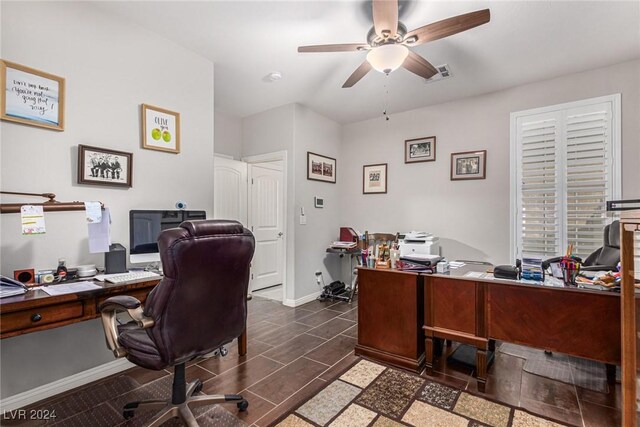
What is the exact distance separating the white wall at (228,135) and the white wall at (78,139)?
153 centimetres

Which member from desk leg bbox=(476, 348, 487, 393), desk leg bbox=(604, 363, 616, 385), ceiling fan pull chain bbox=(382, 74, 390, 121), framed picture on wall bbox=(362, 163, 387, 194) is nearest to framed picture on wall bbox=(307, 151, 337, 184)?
framed picture on wall bbox=(362, 163, 387, 194)

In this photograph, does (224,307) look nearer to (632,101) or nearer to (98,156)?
(98,156)

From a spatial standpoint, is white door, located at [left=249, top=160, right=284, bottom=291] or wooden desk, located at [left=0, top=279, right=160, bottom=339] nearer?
wooden desk, located at [left=0, top=279, right=160, bottom=339]

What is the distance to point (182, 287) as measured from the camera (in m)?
1.45

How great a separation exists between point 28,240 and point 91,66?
1.33m

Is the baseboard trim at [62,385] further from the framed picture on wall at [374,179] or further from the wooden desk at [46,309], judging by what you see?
the framed picture on wall at [374,179]

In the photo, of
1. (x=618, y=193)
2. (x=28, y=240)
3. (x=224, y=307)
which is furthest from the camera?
(x=618, y=193)

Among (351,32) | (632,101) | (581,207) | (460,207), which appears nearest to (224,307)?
(351,32)

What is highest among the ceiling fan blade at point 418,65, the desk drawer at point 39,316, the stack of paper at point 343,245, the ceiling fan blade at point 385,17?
the ceiling fan blade at point 385,17

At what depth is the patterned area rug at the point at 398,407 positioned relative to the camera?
1746 millimetres

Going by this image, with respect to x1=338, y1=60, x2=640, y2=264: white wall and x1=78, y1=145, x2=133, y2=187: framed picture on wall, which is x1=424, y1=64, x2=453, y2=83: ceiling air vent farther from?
x1=78, y1=145, x2=133, y2=187: framed picture on wall

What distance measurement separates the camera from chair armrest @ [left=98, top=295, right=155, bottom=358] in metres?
1.44

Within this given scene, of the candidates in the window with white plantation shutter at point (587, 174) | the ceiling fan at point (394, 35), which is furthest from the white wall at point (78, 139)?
the window with white plantation shutter at point (587, 174)

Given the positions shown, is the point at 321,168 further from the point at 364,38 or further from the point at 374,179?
the point at 364,38
